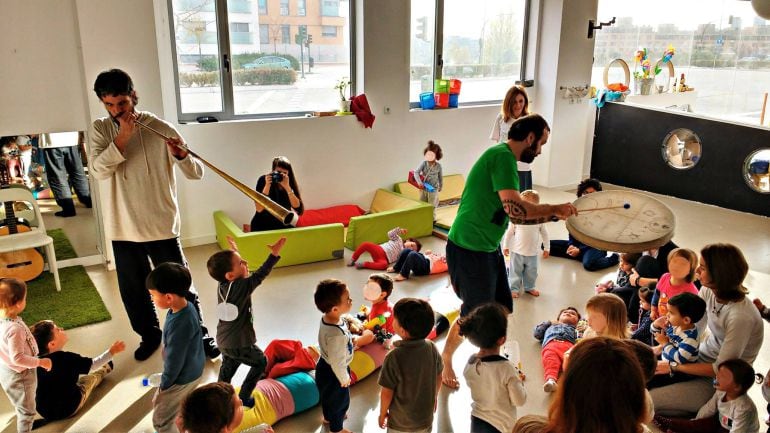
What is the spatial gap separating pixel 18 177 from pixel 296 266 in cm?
244

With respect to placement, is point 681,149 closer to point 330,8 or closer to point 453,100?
point 453,100

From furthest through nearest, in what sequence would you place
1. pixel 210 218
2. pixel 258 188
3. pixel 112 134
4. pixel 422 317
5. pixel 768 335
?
pixel 210 218 < pixel 258 188 < pixel 768 335 < pixel 112 134 < pixel 422 317

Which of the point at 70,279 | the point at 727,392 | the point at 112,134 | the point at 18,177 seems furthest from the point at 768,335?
the point at 18,177

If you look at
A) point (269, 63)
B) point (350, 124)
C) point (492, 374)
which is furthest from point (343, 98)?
point (492, 374)

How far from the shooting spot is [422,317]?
2627mm

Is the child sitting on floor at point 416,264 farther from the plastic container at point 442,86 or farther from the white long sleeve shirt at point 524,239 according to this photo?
the plastic container at point 442,86

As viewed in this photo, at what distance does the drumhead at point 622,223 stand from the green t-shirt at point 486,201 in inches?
22.3

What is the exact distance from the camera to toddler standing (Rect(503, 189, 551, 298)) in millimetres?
4664

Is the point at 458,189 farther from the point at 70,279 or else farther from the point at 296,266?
the point at 70,279

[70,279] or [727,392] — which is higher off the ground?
[727,392]

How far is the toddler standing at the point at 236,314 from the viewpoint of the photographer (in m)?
3.05

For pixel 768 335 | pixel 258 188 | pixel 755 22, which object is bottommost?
pixel 768 335

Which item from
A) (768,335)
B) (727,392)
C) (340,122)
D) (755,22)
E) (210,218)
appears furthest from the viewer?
(755,22)

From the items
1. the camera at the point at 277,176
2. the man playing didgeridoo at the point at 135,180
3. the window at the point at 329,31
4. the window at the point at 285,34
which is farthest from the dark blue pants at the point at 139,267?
the window at the point at 329,31
